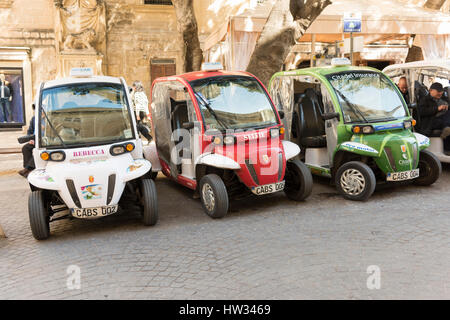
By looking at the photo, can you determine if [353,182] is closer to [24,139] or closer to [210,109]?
[210,109]

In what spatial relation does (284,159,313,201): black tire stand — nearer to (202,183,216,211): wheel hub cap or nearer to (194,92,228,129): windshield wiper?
(194,92,228,129): windshield wiper

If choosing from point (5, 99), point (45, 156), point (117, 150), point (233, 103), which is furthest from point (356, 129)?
point (5, 99)

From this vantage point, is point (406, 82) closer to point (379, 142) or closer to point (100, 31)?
point (379, 142)

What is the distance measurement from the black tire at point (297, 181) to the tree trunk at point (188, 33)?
249 inches

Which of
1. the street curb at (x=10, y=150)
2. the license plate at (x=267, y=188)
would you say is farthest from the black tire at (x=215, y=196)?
the street curb at (x=10, y=150)

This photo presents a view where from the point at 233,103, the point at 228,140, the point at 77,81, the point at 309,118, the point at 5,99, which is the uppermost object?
the point at 77,81

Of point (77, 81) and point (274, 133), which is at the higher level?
point (77, 81)

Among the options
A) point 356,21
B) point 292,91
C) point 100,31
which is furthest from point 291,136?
point 100,31

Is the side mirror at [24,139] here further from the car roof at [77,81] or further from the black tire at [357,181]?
the black tire at [357,181]

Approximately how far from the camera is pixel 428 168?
23.7ft

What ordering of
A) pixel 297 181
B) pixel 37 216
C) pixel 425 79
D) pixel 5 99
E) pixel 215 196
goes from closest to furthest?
pixel 37 216 < pixel 215 196 < pixel 297 181 < pixel 425 79 < pixel 5 99

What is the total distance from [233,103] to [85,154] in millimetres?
2149

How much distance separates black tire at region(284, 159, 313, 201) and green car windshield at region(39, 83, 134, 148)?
2215mm

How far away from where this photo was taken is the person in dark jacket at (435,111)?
26.8 ft
